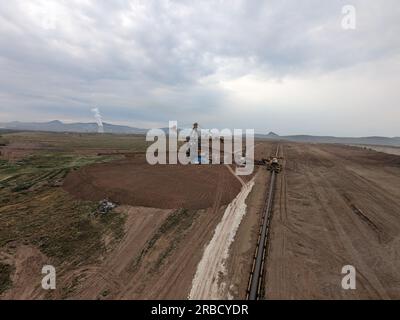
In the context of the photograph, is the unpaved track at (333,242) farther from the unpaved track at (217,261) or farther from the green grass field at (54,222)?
the green grass field at (54,222)

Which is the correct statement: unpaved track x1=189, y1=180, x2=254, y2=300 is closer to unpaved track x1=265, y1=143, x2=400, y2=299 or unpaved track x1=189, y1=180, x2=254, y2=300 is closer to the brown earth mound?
unpaved track x1=265, y1=143, x2=400, y2=299

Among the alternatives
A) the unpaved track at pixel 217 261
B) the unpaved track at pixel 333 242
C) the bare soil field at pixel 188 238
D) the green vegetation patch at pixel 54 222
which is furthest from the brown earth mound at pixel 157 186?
the unpaved track at pixel 333 242

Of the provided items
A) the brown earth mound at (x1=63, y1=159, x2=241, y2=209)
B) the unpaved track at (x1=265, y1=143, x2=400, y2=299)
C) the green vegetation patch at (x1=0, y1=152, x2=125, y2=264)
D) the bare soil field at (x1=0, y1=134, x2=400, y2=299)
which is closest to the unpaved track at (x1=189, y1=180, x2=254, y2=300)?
the bare soil field at (x1=0, y1=134, x2=400, y2=299)

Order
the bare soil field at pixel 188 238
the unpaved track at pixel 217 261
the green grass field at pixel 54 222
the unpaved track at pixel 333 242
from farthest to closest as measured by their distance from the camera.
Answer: the green grass field at pixel 54 222
the bare soil field at pixel 188 238
the unpaved track at pixel 333 242
the unpaved track at pixel 217 261

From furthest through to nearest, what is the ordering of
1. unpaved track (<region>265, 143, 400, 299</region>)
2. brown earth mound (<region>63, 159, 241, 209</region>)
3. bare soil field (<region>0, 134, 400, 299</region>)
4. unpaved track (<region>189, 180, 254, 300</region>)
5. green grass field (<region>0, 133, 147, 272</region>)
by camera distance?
brown earth mound (<region>63, 159, 241, 209</region>), green grass field (<region>0, 133, 147, 272</region>), bare soil field (<region>0, 134, 400, 299</region>), unpaved track (<region>265, 143, 400, 299</region>), unpaved track (<region>189, 180, 254, 300</region>)

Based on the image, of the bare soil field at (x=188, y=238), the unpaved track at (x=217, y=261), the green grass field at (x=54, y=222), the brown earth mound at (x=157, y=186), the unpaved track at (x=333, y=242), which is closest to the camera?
the unpaved track at (x=217, y=261)

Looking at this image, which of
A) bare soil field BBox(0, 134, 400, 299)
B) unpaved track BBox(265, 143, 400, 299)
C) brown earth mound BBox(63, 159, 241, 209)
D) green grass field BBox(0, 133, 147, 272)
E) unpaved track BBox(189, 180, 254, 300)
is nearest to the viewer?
unpaved track BBox(189, 180, 254, 300)

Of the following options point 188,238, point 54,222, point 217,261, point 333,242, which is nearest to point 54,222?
point 54,222
